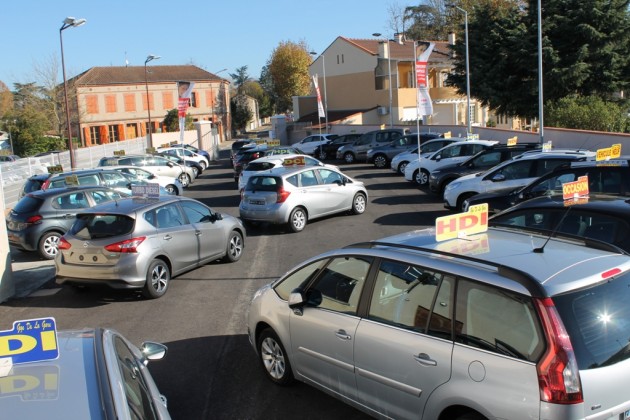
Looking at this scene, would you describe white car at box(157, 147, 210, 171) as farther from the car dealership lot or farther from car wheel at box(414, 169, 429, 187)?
the car dealership lot

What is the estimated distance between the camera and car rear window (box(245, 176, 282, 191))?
50.1 ft

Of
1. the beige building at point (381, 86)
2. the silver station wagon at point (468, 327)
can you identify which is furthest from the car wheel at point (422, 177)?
the beige building at point (381, 86)

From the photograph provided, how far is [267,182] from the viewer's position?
15469 mm

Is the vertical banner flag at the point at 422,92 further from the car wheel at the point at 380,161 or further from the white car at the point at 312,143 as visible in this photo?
the white car at the point at 312,143

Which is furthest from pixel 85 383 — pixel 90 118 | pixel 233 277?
pixel 90 118

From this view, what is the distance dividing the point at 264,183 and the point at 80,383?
12.6 meters

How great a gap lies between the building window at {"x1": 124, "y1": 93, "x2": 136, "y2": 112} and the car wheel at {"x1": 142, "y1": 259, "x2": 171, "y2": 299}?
6574 centimetres

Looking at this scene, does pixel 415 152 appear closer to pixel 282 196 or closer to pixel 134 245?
pixel 282 196

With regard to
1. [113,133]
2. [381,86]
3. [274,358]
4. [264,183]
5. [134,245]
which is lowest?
[274,358]

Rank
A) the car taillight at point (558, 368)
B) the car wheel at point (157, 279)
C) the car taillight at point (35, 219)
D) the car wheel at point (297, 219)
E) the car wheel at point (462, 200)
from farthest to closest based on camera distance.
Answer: the car wheel at point (462, 200)
the car wheel at point (297, 219)
the car taillight at point (35, 219)
the car wheel at point (157, 279)
the car taillight at point (558, 368)

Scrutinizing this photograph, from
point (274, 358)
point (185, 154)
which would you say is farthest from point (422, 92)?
point (274, 358)

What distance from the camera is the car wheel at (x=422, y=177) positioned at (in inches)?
885

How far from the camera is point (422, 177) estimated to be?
22.6 meters

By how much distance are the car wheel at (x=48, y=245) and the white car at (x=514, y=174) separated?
400 inches
